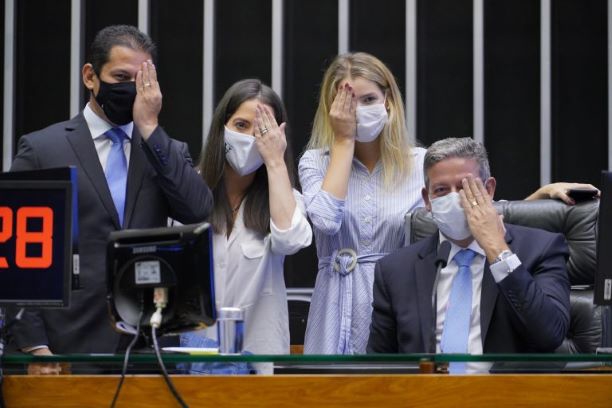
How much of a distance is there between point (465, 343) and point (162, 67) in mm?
3892

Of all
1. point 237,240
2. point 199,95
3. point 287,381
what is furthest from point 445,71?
point 287,381

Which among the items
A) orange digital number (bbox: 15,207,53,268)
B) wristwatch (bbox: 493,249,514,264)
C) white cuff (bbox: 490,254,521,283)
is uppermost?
orange digital number (bbox: 15,207,53,268)

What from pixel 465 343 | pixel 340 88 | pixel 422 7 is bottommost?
pixel 465 343

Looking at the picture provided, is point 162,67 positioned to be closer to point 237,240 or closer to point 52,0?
point 52,0

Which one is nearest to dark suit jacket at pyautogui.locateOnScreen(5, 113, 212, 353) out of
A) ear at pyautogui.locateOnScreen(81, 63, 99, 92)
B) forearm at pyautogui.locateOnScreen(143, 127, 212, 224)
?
forearm at pyautogui.locateOnScreen(143, 127, 212, 224)

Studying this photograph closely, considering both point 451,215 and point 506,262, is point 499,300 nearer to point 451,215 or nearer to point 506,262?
point 506,262

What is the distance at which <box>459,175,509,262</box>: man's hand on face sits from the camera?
315cm

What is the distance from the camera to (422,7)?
6691 millimetres

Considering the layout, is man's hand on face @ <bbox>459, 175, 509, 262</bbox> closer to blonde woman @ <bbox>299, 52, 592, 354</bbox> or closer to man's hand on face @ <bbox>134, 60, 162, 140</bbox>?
blonde woman @ <bbox>299, 52, 592, 354</bbox>

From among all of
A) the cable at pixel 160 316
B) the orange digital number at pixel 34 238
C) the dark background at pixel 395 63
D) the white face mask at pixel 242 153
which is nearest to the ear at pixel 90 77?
the white face mask at pixel 242 153

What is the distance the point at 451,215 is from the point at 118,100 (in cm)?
101

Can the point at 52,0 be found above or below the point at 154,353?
above

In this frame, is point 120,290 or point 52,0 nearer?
point 120,290

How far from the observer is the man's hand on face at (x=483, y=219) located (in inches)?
124
